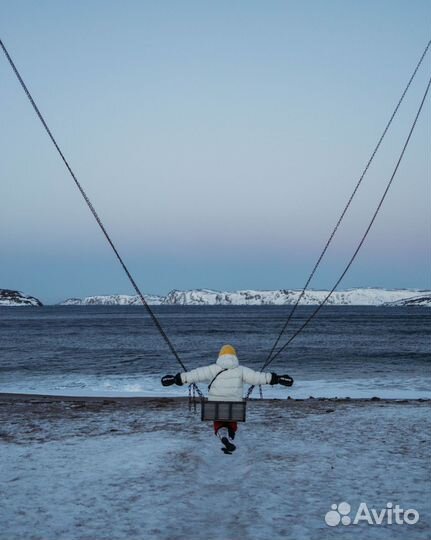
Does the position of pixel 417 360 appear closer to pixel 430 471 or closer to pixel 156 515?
pixel 430 471

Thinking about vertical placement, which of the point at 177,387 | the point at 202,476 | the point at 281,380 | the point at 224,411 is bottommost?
the point at 202,476

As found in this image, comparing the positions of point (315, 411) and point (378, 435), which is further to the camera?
point (315, 411)

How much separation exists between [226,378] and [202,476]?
1.71 meters

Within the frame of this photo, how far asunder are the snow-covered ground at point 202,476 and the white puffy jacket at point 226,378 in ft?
4.02

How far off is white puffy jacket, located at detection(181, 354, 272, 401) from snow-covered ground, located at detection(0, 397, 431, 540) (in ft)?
4.02

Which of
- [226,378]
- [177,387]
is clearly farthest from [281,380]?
[177,387]

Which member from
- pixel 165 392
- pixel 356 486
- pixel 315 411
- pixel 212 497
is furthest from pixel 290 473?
pixel 165 392

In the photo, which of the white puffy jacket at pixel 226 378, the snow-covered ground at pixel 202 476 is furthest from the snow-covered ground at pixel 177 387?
the white puffy jacket at pixel 226 378

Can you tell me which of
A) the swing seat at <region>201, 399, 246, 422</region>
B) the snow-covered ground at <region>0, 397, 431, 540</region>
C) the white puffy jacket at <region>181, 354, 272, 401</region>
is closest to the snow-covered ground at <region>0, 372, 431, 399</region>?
the snow-covered ground at <region>0, 397, 431, 540</region>

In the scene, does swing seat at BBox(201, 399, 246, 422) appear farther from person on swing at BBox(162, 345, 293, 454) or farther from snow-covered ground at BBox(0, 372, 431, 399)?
snow-covered ground at BBox(0, 372, 431, 399)

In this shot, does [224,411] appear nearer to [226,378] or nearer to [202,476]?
[226,378]

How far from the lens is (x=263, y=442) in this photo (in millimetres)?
11656

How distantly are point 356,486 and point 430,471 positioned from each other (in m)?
1.69

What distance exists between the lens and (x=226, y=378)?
9.82 meters
